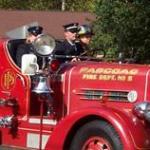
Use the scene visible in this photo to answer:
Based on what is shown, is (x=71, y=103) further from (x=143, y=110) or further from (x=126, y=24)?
(x=126, y=24)

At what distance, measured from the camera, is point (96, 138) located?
26.5ft

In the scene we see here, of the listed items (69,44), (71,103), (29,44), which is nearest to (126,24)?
(69,44)

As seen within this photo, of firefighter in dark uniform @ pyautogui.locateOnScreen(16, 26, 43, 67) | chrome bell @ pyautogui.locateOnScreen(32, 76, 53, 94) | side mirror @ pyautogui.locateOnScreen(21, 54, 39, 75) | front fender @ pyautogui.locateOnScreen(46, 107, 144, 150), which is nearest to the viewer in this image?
front fender @ pyautogui.locateOnScreen(46, 107, 144, 150)

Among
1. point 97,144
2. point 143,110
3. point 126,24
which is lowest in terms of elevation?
point 97,144

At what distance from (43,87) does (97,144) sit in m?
0.99

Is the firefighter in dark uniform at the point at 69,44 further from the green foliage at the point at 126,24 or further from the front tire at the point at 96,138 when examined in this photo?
the green foliage at the point at 126,24

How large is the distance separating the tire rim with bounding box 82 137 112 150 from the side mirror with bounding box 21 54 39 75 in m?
1.21

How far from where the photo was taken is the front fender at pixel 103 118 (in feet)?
25.4

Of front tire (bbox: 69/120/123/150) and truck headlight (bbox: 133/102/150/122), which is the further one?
front tire (bbox: 69/120/123/150)

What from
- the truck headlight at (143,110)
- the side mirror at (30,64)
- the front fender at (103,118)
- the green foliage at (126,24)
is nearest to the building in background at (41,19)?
the green foliage at (126,24)

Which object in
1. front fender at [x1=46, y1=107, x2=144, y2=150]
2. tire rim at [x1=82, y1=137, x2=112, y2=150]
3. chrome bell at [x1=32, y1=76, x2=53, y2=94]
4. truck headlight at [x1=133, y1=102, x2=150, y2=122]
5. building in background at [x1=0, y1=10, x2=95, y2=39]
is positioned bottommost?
tire rim at [x1=82, y1=137, x2=112, y2=150]

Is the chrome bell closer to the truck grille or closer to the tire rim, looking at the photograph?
the truck grille

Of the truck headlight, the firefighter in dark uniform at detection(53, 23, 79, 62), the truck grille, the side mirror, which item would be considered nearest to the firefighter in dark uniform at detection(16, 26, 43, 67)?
the firefighter in dark uniform at detection(53, 23, 79, 62)

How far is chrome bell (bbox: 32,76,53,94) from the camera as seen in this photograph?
8.48m
